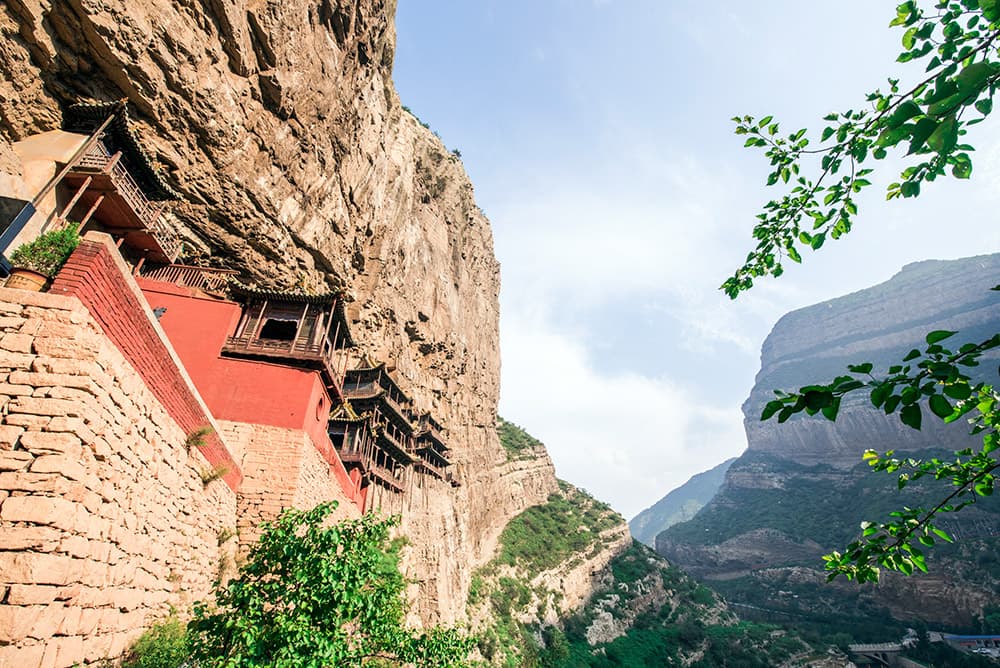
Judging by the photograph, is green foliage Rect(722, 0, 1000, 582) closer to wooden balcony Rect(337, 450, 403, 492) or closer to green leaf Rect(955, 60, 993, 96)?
green leaf Rect(955, 60, 993, 96)

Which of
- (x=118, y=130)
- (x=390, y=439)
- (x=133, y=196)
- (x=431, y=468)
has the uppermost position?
(x=118, y=130)

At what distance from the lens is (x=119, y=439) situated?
18.6 ft

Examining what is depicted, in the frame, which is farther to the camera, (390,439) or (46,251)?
(390,439)

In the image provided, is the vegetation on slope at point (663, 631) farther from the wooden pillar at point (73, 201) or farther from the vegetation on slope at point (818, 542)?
Answer: the wooden pillar at point (73, 201)

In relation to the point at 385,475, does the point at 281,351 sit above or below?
above

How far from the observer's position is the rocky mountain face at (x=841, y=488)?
6244cm

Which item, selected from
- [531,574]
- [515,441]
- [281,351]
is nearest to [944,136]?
[281,351]

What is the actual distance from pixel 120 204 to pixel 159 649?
12.7 metres

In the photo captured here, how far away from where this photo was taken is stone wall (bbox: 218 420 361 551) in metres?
10.6

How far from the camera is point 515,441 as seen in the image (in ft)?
234

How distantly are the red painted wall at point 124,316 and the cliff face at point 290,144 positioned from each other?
354 inches

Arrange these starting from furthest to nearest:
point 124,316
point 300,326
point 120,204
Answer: point 300,326, point 120,204, point 124,316

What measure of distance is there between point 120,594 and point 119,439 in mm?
2059

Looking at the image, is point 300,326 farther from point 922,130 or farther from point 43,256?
point 922,130
